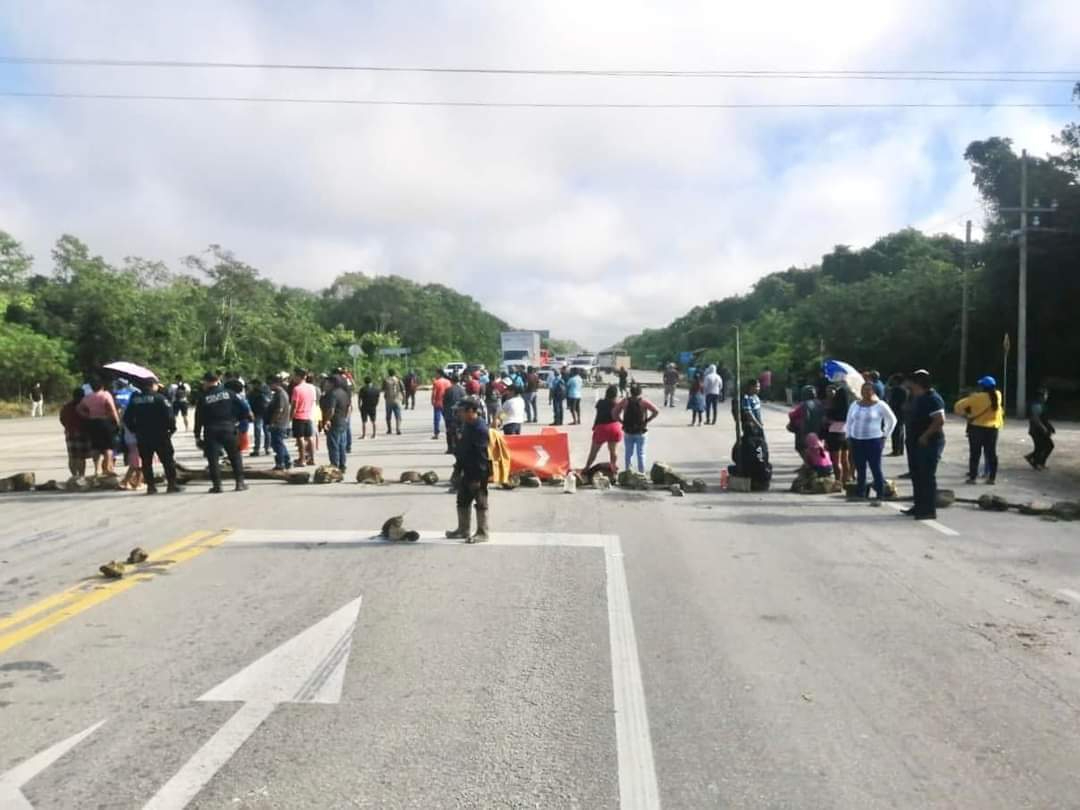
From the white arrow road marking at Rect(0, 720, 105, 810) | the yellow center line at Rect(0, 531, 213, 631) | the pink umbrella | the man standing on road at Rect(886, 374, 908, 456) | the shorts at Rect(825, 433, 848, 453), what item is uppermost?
the pink umbrella

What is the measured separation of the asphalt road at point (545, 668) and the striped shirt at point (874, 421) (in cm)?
211

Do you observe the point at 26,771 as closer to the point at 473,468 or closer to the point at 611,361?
the point at 473,468

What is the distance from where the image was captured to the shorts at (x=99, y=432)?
48.0ft

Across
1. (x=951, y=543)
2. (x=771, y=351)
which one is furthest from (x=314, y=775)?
(x=771, y=351)

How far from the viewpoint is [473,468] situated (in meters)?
9.50

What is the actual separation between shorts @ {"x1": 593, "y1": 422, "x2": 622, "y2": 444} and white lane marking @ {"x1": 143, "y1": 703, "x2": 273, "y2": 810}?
10.4 metres

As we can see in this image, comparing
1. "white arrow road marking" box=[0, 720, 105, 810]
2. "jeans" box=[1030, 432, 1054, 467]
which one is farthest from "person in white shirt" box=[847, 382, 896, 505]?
"white arrow road marking" box=[0, 720, 105, 810]

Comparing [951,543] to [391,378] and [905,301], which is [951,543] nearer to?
[391,378]

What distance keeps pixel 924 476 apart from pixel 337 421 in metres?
9.30

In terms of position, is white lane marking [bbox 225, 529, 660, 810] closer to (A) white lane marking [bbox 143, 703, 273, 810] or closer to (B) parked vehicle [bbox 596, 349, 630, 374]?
(A) white lane marking [bbox 143, 703, 273, 810]

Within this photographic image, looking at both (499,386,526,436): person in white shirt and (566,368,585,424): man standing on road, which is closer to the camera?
(499,386,526,436): person in white shirt

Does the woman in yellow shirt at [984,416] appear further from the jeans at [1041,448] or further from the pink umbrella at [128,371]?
the pink umbrella at [128,371]

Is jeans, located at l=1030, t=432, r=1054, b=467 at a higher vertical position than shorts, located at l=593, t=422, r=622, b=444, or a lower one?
lower

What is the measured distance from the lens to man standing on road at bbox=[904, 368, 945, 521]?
11.1 m
